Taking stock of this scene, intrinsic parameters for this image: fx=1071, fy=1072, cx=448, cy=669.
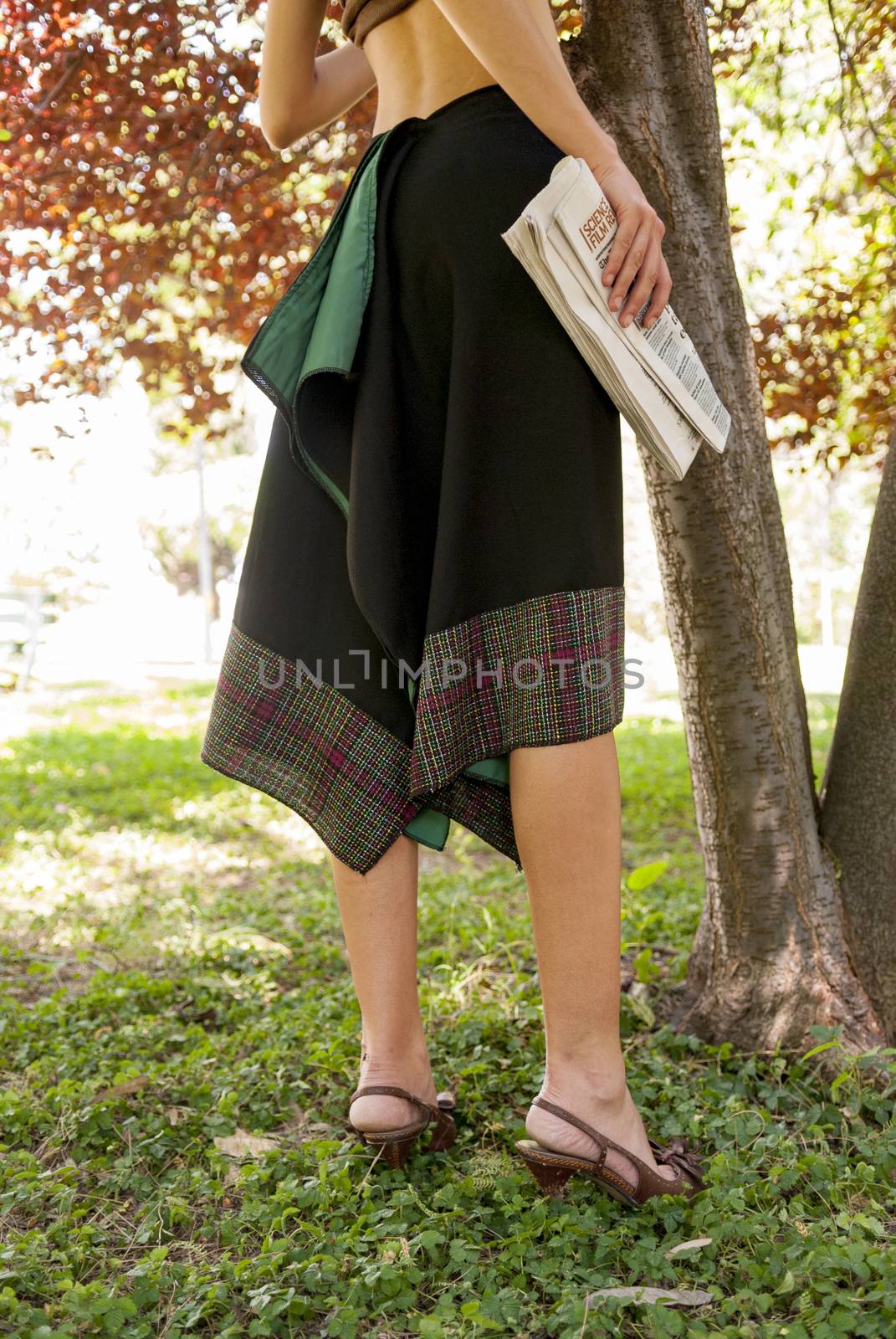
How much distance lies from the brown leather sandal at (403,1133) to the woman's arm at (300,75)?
5.25 ft

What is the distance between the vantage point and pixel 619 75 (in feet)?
6.17

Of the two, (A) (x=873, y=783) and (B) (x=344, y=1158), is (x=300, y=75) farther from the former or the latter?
(B) (x=344, y=1158)

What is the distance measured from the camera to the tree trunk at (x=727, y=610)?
6.18 ft

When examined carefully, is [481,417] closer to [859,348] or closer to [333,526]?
[333,526]

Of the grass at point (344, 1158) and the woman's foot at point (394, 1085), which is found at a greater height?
the woman's foot at point (394, 1085)

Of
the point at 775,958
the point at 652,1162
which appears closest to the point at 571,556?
the point at 652,1162

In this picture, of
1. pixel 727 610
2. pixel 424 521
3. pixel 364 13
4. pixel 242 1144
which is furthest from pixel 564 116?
pixel 242 1144

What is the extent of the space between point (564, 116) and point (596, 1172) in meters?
1.40

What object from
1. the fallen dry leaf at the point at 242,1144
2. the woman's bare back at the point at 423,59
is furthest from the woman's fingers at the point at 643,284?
the fallen dry leaf at the point at 242,1144

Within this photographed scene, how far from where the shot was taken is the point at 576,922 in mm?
1452

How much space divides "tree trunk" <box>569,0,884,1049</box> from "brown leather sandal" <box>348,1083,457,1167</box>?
628 mm

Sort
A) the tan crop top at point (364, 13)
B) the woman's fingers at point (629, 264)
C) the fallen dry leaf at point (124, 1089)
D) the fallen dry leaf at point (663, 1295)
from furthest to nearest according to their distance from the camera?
the fallen dry leaf at point (124, 1089) → the tan crop top at point (364, 13) → the woman's fingers at point (629, 264) → the fallen dry leaf at point (663, 1295)

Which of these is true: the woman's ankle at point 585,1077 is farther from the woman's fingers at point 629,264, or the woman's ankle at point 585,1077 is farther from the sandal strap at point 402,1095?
the woman's fingers at point 629,264

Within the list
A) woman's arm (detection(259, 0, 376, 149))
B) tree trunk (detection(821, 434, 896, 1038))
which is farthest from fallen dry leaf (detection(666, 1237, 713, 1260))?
woman's arm (detection(259, 0, 376, 149))
